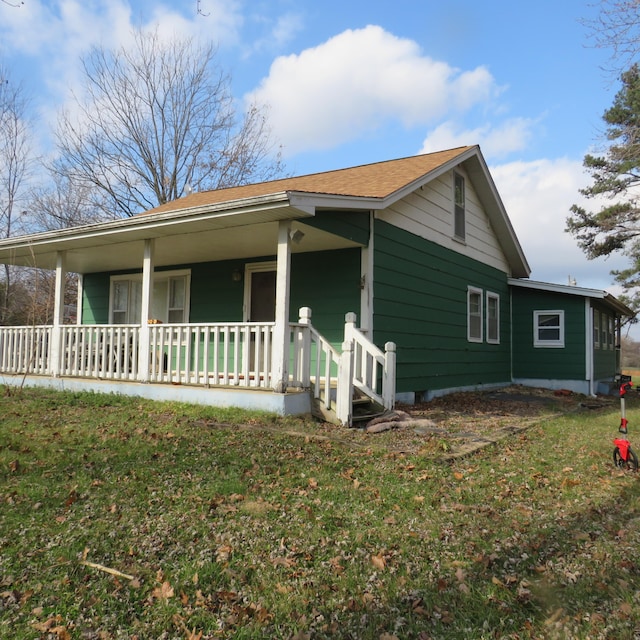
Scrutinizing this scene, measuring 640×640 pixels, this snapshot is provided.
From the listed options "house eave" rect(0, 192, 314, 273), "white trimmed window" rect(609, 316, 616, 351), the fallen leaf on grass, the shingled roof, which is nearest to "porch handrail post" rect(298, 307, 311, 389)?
"house eave" rect(0, 192, 314, 273)

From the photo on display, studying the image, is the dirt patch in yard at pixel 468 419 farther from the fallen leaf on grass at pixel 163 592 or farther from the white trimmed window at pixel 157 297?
the white trimmed window at pixel 157 297

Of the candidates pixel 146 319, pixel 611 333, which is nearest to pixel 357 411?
pixel 146 319

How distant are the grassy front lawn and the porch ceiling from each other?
295 centimetres

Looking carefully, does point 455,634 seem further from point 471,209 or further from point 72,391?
point 471,209

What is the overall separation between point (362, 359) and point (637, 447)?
3.61 meters

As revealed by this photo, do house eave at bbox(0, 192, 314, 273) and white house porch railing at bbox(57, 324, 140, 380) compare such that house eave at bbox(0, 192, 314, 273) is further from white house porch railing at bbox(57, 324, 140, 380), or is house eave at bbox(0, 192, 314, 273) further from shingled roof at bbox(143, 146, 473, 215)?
white house porch railing at bbox(57, 324, 140, 380)

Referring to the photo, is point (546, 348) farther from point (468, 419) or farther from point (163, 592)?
point (163, 592)

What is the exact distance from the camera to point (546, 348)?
14164 millimetres

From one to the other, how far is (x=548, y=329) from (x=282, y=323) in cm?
991

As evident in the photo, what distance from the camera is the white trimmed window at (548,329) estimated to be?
13.9m

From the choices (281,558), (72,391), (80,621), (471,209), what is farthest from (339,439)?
(471,209)

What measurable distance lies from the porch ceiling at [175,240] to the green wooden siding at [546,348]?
7902 millimetres

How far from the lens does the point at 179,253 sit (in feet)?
33.4

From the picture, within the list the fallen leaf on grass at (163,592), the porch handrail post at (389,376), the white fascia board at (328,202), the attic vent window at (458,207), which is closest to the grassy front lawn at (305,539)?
the fallen leaf on grass at (163,592)
